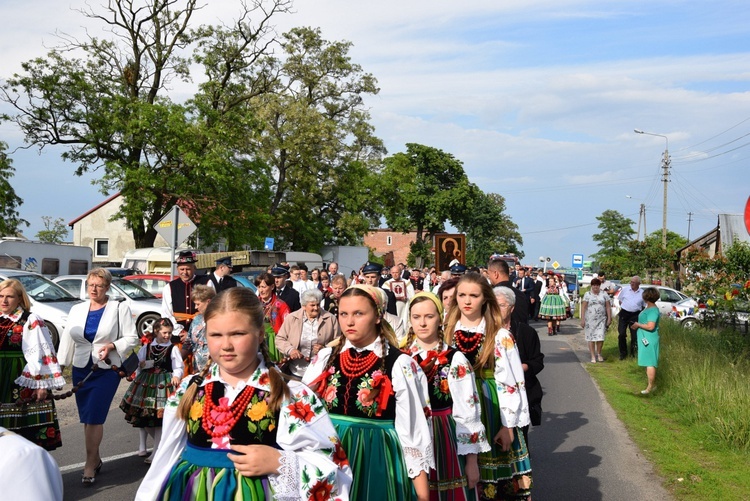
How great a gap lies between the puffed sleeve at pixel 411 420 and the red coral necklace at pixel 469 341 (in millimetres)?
1416

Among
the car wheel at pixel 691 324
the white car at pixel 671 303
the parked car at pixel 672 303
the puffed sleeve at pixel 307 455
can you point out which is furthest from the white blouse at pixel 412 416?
the white car at pixel 671 303

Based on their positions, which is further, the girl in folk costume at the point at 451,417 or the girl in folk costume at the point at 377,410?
→ the girl in folk costume at the point at 451,417

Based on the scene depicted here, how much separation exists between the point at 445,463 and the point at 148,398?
3.96m

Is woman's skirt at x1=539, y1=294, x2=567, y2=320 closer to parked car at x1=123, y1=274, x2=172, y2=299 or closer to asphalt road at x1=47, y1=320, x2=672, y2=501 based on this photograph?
parked car at x1=123, y1=274, x2=172, y2=299

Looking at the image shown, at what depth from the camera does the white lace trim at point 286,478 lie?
Answer: 3.18m

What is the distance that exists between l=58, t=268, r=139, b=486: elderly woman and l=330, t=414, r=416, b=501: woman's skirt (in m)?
3.55

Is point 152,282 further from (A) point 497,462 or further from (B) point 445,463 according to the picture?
(B) point 445,463

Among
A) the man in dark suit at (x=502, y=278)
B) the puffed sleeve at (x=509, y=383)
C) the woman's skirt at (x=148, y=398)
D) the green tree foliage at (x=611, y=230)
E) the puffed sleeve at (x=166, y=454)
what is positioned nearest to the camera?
the puffed sleeve at (x=166, y=454)

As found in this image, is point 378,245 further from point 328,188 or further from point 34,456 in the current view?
point 34,456

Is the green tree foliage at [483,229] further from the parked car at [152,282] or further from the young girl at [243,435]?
the young girl at [243,435]

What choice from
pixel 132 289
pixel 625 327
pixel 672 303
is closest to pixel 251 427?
pixel 625 327

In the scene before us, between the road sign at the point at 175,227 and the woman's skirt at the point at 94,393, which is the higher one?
the road sign at the point at 175,227

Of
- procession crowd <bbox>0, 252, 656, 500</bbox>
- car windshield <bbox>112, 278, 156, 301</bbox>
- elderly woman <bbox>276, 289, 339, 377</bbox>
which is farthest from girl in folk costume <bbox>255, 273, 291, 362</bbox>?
car windshield <bbox>112, 278, 156, 301</bbox>

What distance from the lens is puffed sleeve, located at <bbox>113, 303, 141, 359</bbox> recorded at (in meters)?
7.30
